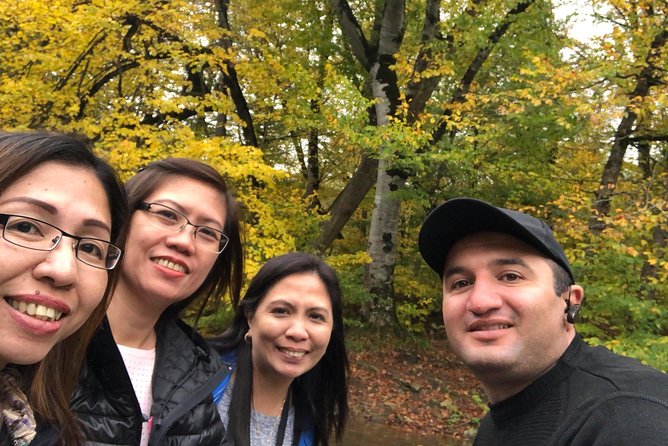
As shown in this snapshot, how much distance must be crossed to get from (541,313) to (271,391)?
1505 millimetres

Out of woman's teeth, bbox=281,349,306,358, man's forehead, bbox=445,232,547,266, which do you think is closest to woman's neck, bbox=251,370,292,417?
woman's teeth, bbox=281,349,306,358

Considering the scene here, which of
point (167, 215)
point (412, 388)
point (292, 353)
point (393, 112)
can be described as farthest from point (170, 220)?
point (393, 112)

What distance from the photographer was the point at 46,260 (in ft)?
4.44

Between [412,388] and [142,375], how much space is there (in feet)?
30.6

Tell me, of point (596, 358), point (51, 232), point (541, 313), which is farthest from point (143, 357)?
point (596, 358)

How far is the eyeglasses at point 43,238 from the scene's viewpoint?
4.33 feet

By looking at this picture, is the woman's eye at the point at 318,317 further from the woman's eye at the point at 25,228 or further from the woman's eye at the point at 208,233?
the woman's eye at the point at 25,228

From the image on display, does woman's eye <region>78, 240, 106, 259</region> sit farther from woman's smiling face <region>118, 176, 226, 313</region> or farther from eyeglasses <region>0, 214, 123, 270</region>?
woman's smiling face <region>118, 176, 226, 313</region>

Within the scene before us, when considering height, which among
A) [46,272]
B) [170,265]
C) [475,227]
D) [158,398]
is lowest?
[158,398]

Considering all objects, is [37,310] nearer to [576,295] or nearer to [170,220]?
[170,220]

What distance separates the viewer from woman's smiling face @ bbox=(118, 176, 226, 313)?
2227mm

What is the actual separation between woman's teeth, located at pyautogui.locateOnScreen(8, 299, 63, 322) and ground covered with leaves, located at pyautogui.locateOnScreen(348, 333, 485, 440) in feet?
25.4

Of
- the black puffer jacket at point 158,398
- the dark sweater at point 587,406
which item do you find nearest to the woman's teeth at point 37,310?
the black puffer jacket at point 158,398

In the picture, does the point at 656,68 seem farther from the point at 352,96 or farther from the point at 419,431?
the point at 419,431
